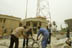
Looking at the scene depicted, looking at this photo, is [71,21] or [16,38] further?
[71,21]

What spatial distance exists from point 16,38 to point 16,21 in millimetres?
15936

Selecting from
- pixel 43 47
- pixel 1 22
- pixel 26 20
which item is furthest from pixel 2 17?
pixel 43 47

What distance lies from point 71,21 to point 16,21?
29.4 ft

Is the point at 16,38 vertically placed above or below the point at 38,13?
below

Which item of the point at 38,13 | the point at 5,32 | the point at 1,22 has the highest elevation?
the point at 38,13

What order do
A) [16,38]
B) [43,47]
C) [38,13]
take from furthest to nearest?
[38,13], [43,47], [16,38]

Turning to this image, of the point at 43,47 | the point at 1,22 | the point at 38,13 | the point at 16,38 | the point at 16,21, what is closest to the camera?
the point at 16,38

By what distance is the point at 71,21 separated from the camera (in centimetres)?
2305

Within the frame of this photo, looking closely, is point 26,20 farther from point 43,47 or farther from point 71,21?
point 43,47

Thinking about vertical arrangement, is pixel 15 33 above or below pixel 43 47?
above

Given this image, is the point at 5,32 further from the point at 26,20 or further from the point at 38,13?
the point at 38,13

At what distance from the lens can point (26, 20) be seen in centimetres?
2286

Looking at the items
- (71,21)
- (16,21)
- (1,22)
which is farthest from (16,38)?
(71,21)

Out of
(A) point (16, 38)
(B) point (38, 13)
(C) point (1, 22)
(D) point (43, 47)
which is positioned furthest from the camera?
(B) point (38, 13)
